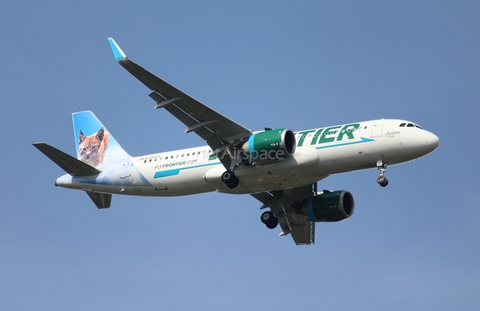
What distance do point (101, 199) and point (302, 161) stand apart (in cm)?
1499

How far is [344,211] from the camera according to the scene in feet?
163

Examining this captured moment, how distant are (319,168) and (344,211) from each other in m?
7.51

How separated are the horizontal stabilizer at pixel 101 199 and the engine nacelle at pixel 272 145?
12.1 meters

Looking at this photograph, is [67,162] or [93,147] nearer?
[67,162]

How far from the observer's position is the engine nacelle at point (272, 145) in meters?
42.3

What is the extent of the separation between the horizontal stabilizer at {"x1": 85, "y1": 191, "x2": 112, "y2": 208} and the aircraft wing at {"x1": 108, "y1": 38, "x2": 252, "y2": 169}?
9.53 m

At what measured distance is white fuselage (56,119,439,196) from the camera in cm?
4244

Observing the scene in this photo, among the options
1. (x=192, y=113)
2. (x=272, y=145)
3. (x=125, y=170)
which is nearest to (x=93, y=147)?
(x=125, y=170)

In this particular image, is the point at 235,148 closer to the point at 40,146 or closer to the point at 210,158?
the point at 210,158

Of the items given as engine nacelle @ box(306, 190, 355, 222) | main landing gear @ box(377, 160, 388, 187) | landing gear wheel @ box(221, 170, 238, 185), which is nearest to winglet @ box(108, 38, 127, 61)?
landing gear wheel @ box(221, 170, 238, 185)

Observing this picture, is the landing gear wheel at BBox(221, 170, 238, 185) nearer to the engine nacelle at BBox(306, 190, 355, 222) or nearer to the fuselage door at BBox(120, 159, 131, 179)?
the fuselage door at BBox(120, 159, 131, 179)

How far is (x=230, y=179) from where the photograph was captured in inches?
1726

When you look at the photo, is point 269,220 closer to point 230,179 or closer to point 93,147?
point 230,179

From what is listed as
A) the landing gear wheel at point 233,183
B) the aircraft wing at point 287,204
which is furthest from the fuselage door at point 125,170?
the aircraft wing at point 287,204
